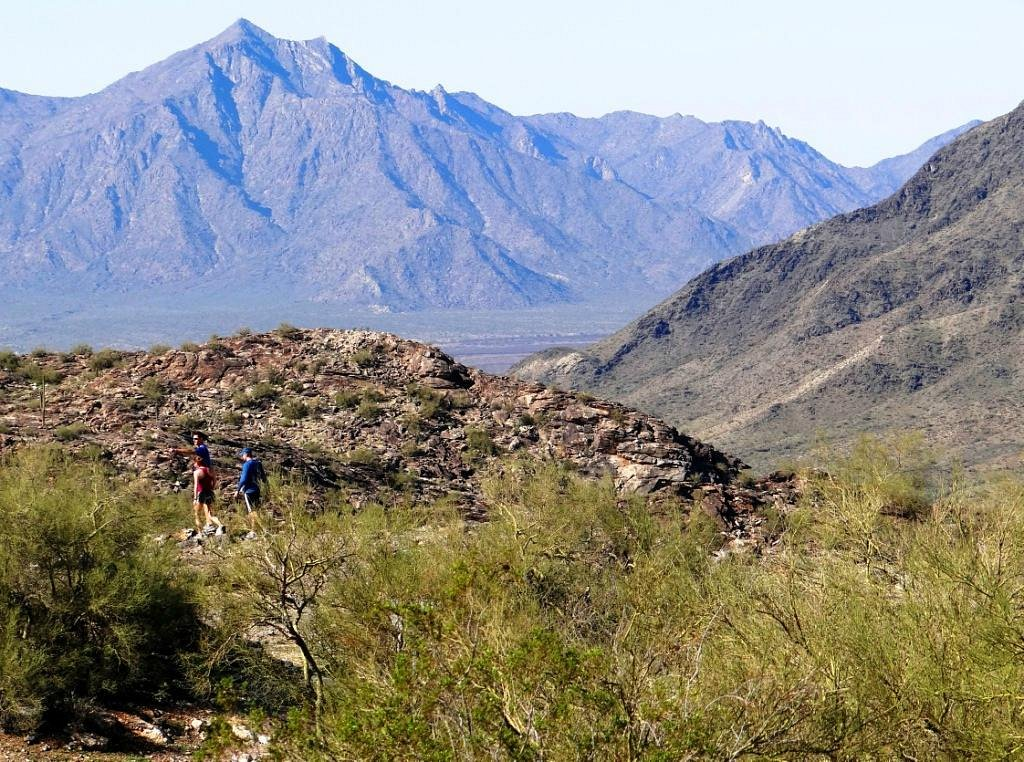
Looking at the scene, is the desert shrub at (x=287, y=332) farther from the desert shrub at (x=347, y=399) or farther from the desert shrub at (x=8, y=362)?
the desert shrub at (x=8, y=362)

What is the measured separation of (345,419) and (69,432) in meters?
7.92

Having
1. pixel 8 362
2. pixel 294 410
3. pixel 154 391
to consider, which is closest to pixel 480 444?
pixel 294 410

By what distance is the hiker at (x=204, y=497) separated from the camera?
20.7 m

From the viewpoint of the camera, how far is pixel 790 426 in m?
93.5

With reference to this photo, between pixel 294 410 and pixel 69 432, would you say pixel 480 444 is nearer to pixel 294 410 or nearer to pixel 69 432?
pixel 294 410

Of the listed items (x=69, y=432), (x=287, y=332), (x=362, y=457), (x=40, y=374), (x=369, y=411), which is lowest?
(x=362, y=457)

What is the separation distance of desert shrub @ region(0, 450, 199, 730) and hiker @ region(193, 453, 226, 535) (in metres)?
4.30

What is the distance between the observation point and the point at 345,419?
31734 mm

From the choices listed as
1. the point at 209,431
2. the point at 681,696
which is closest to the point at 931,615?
the point at 681,696

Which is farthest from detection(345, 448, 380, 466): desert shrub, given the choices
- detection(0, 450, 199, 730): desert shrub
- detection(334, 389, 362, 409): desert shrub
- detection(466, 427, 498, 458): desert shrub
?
detection(0, 450, 199, 730): desert shrub

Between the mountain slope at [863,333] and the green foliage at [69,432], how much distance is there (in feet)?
201

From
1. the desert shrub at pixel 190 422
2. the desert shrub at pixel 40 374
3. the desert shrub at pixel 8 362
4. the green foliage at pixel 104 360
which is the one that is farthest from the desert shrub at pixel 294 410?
the desert shrub at pixel 8 362

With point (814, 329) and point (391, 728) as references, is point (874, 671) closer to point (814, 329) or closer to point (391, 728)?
point (391, 728)

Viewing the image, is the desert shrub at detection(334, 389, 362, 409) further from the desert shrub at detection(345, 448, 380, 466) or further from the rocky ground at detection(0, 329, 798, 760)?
the desert shrub at detection(345, 448, 380, 466)
